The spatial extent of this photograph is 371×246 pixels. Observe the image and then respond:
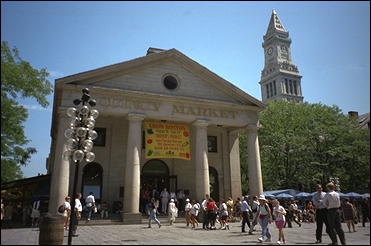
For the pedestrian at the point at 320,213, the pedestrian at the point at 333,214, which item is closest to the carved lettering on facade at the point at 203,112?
the pedestrian at the point at 320,213

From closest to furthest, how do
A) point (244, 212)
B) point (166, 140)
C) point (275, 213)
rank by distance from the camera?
point (275, 213), point (244, 212), point (166, 140)

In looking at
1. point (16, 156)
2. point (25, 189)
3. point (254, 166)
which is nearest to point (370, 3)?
point (254, 166)

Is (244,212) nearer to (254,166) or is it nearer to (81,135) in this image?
(81,135)

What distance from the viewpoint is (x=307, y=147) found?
35.1 m

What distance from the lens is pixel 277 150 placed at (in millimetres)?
36125

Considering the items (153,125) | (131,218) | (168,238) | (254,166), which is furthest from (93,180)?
(254,166)

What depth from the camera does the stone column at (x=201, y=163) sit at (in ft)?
70.4

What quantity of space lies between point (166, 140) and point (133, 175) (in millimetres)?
3663

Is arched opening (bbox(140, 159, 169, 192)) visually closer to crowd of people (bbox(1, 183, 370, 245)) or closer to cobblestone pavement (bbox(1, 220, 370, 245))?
crowd of people (bbox(1, 183, 370, 245))

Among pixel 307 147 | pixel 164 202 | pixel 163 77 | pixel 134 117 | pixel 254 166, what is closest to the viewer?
pixel 134 117

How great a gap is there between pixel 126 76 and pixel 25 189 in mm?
12149

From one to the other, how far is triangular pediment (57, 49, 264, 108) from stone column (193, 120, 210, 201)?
2522mm

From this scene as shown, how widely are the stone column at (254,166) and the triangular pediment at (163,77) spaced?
2.75m

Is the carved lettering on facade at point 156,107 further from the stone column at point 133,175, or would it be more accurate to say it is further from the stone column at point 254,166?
the stone column at point 254,166
